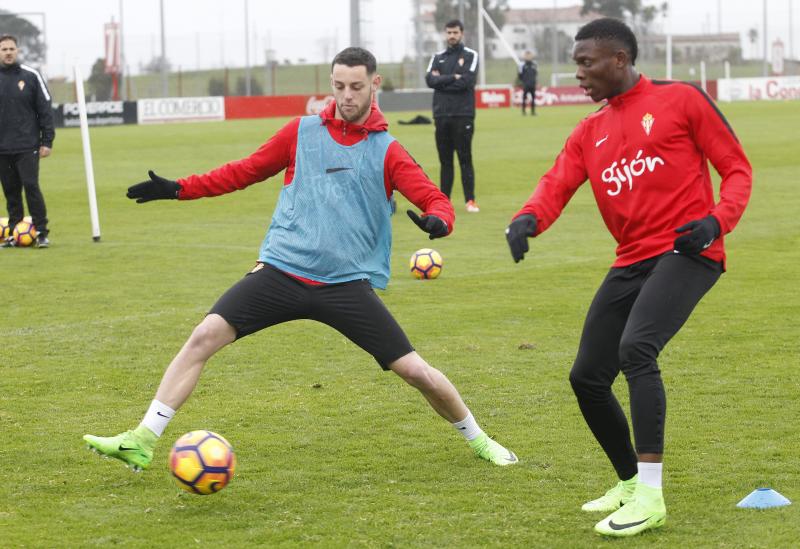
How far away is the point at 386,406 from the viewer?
7.14 meters

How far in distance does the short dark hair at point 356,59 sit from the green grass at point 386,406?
1.90m

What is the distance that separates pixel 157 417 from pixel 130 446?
173 mm

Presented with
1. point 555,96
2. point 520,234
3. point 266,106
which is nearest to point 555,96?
point 555,96

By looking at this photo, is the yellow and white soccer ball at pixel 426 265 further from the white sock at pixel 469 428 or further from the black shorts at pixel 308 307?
the black shorts at pixel 308 307

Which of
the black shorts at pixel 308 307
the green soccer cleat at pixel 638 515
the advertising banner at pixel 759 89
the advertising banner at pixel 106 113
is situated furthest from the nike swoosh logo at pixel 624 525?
the advertising banner at pixel 759 89

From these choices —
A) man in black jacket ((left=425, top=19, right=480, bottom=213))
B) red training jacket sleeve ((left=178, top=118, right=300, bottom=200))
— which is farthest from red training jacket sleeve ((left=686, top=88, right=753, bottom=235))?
man in black jacket ((left=425, top=19, right=480, bottom=213))

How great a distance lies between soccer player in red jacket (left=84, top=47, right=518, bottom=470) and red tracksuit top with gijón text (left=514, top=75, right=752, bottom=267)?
84 cm

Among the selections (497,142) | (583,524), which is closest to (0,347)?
(583,524)

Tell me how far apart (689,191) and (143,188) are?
2547 mm

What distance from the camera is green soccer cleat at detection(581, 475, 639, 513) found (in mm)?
5203

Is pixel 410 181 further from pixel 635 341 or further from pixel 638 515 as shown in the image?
pixel 638 515

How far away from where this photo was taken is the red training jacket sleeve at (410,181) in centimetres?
565

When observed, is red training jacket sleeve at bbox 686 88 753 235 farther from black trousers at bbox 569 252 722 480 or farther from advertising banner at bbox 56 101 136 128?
advertising banner at bbox 56 101 136 128

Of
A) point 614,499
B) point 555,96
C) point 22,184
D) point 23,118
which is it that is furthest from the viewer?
point 555,96
